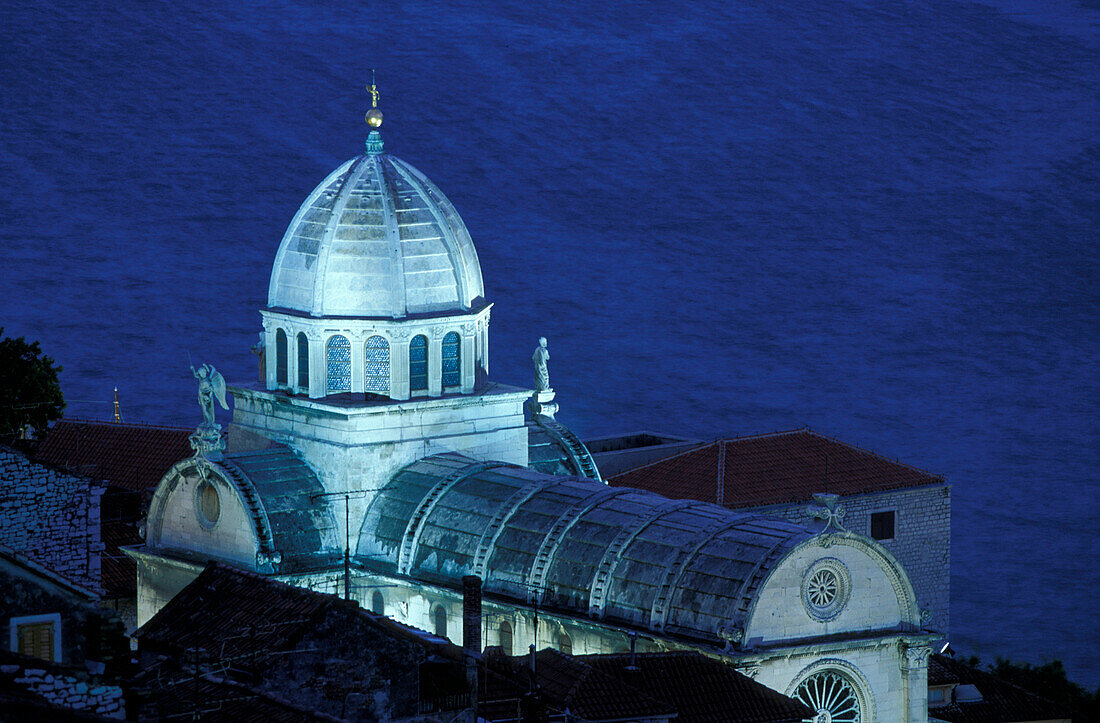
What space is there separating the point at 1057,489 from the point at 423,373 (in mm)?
59983

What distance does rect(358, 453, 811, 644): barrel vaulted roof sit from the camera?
71312mm

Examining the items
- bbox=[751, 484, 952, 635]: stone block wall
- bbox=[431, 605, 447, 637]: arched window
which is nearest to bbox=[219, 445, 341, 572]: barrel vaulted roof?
bbox=[431, 605, 447, 637]: arched window

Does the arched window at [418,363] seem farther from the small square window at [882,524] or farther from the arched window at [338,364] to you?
the small square window at [882,524]

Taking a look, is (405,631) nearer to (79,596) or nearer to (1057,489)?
(79,596)

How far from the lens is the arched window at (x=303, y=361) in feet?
268

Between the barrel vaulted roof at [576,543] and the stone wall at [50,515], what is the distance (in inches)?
560

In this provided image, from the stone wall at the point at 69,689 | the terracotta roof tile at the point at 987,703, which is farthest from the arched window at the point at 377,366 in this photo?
the stone wall at the point at 69,689

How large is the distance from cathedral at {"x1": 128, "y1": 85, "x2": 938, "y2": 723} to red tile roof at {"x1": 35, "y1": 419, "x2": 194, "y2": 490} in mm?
18809

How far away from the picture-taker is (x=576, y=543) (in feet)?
246

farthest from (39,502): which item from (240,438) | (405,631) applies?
(240,438)

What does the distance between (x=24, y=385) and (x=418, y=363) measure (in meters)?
27.4

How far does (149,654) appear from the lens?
211ft

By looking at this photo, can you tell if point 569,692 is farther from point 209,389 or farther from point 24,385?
point 24,385

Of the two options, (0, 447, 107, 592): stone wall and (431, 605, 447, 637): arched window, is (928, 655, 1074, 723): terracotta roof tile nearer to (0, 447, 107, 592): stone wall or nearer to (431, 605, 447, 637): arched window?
(431, 605, 447, 637): arched window
